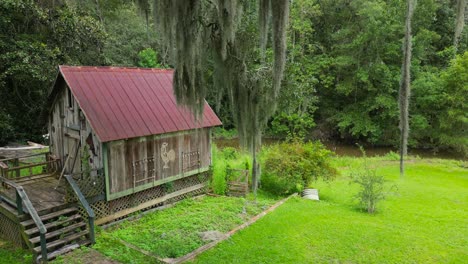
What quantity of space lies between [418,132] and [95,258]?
78.6ft

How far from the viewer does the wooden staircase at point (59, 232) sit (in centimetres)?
705

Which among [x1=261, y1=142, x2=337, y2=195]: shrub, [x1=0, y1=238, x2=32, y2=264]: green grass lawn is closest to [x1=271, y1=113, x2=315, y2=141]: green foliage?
[x1=261, y1=142, x2=337, y2=195]: shrub

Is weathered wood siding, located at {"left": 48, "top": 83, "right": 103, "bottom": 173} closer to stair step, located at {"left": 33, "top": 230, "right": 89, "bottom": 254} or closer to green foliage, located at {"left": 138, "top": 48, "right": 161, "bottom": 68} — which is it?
stair step, located at {"left": 33, "top": 230, "right": 89, "bottom": 254}

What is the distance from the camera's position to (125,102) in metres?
9.58

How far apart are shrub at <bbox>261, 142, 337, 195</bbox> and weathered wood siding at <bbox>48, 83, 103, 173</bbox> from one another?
6.12m

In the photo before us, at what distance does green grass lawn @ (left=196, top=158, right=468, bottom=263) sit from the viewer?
728cm

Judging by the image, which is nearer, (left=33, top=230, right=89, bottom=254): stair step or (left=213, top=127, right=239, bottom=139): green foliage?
(left=33, top=230, right=89, bottom=254): stair step

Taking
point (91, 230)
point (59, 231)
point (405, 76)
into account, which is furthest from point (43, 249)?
point (405, 76)

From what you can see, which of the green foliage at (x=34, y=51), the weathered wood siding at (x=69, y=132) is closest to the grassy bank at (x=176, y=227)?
the weathered wood siding at (x=69, y=132)

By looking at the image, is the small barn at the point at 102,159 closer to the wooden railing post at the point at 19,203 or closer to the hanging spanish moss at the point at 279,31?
the wooden railing post at the point at 19,203

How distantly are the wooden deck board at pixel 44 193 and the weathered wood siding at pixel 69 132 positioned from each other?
63cm

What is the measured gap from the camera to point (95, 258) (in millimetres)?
7109

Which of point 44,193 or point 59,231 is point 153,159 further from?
point 59,231

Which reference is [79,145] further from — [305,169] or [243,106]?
[305,169]
